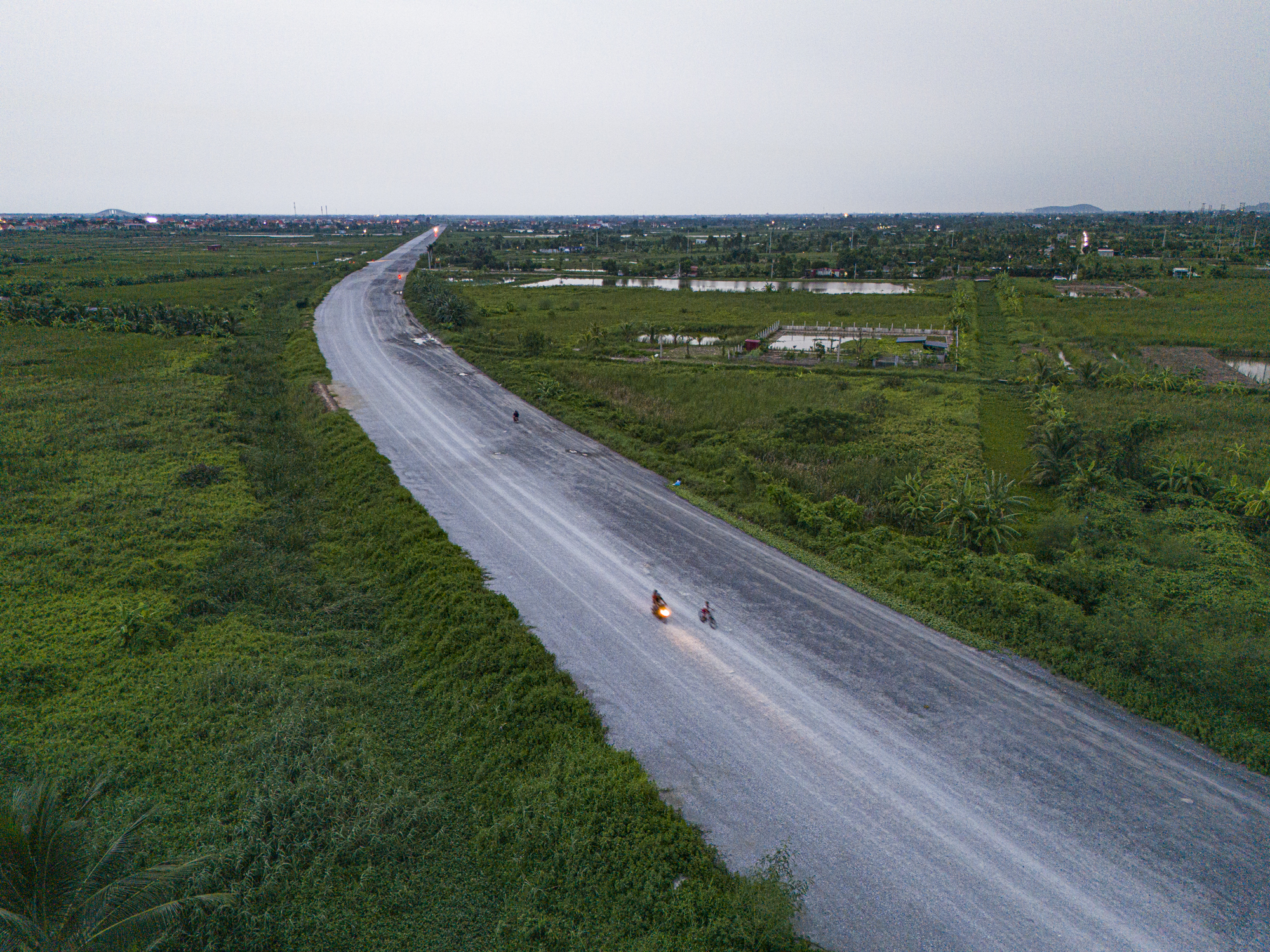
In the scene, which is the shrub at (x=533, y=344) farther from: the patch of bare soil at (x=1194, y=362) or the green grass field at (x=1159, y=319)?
the patch of bare soil at (x=1194, y=362)

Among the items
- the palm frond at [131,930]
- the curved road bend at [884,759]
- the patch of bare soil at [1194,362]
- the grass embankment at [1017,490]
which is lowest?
the curved road bend at [884,759]

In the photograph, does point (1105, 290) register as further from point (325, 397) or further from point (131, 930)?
point (131, 930)

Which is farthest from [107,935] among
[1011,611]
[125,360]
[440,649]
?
[125,360]

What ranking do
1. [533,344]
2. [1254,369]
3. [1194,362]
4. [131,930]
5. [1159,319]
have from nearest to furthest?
[131,930] < [1254,369] < [1194,362] < [533,344] < [1159,319]

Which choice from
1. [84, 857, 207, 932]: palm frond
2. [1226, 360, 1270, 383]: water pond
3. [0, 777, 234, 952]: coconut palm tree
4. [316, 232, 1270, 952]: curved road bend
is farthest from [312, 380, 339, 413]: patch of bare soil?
[1226, 360, 1270, 383]: water pond

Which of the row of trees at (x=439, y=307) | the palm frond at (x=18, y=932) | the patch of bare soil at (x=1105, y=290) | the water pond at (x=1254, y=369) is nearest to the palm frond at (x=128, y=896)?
the palm frond at (x=18, y=932)

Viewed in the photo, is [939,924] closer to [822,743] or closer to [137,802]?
[822,743]

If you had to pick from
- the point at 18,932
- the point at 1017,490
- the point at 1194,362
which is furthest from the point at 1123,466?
the point at 18,932
